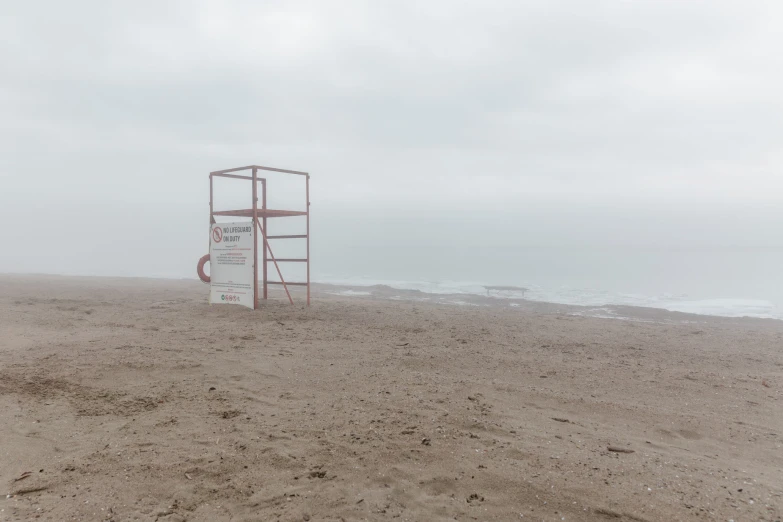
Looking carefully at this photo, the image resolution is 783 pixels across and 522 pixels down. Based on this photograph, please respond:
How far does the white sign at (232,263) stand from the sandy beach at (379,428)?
2799 millimetres

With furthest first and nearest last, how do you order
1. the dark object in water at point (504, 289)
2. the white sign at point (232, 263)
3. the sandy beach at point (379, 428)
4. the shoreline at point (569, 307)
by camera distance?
the dark object in water at point (504, 289) < the shoreline at point (569, 307) < the white sign at point (232, 263) < the sandy beach at point (379, 428)

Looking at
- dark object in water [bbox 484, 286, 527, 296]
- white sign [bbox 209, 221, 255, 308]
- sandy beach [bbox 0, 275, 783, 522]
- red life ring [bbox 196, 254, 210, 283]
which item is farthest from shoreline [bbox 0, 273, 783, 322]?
sandy beach [bbox 0, 275, 783, 522]

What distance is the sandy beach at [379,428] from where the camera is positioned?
2811 mm

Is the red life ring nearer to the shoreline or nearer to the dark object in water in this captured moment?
the shoreline

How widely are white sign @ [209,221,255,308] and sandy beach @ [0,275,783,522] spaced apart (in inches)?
110

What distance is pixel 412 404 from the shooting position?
4469 mm

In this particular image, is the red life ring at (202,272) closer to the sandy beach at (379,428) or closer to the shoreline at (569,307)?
the sandy beach at (379,428)

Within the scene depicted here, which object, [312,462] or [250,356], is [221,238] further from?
[312,462]

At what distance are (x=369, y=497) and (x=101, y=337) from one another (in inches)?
238

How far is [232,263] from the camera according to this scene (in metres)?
10.6

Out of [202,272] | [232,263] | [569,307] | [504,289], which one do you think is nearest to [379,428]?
[232,263]

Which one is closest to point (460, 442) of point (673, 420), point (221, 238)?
point (673, 420)

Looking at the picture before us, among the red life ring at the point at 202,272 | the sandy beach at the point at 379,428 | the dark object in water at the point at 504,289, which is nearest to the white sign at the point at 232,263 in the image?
the red life ring at the point at 202,272

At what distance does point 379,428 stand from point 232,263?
774 cm
